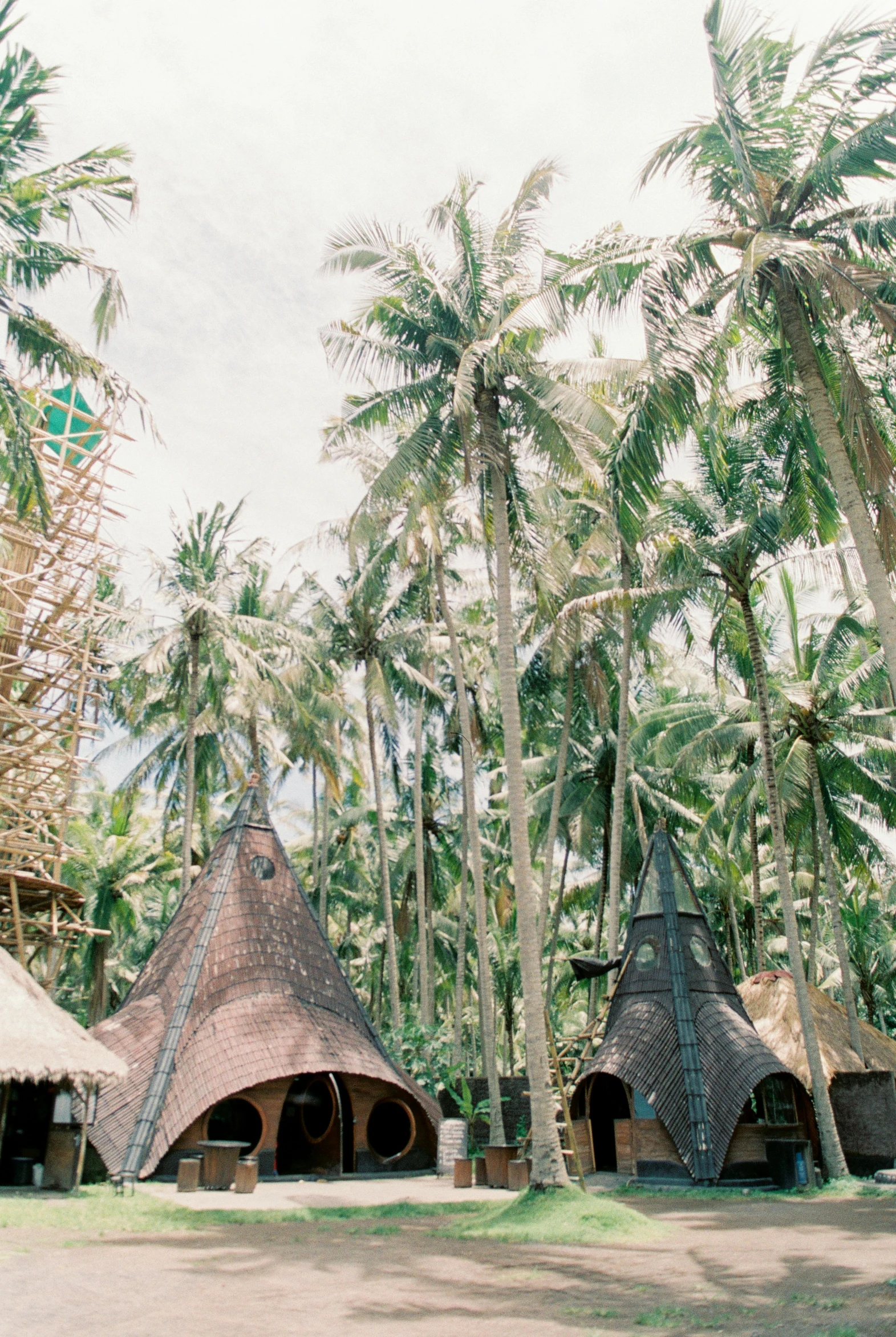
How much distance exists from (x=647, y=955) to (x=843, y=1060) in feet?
16.5

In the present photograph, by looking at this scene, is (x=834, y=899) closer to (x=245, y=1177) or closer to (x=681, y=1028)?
(x=681, y=1028)

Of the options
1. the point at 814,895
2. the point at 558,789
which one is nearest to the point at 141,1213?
the point at 558,789

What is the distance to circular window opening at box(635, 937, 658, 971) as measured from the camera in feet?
60.8

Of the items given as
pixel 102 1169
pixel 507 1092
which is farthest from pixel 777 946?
pixel 102 1169

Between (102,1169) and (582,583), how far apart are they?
50.0 ft

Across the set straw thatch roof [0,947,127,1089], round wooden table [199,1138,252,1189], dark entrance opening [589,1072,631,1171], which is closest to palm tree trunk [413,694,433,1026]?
dark entrance opening [589,1072,631,1171]

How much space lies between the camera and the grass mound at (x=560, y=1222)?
10453 mm

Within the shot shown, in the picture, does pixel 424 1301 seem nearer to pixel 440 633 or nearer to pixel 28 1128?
pixel 28 1128

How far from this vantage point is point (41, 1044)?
13367 millimetres

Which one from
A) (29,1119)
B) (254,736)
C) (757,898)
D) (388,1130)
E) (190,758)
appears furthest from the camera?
(254,736)

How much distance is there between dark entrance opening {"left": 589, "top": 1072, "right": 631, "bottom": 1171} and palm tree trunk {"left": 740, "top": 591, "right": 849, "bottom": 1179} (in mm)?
3609

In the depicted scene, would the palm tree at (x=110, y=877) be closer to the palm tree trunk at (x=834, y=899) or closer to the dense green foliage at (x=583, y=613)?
the dense green foliage at (x=583, y=613)

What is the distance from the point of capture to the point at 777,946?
129 feet

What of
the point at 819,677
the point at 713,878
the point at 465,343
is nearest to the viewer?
the point at 465,343
